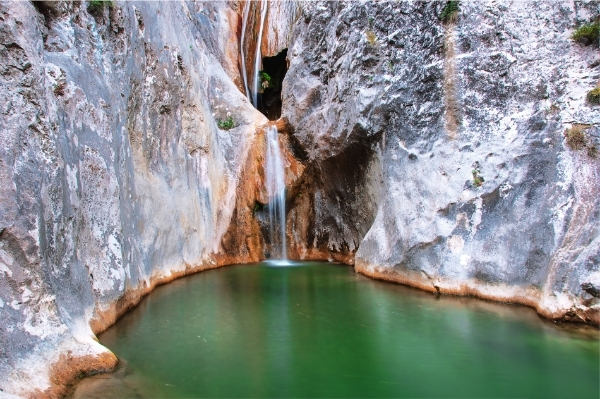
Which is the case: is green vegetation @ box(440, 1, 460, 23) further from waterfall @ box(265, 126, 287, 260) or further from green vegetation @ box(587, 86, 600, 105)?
waterfall @ box(265, 126, 287, 260)

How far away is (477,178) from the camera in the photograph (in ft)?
31.1

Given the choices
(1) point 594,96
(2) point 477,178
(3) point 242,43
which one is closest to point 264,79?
(3) point 242,43

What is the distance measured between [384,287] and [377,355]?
170 inches

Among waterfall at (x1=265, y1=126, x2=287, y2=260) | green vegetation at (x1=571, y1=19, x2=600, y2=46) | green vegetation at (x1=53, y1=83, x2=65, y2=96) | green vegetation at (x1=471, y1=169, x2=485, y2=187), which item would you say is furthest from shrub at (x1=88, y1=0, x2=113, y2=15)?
green vegetation at (x1=571, y1=19, x2=600, y2=46)

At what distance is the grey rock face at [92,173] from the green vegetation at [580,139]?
8913 mm

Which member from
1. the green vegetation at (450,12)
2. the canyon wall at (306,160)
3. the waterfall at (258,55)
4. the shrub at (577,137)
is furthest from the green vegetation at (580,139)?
the waterfall at (258,55)

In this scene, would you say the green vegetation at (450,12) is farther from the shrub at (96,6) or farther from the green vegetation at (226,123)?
the green vegetation at (226,123)

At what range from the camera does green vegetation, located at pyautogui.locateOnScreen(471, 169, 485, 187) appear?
9.40 meters

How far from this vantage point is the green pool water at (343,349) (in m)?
5.13

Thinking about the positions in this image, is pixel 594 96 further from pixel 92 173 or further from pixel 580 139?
pixel 92 173

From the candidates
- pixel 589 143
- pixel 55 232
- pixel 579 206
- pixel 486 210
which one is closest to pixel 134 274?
pixel 55 232

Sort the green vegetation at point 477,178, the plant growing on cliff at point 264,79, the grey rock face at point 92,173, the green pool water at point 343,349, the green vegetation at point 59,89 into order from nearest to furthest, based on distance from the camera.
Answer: the grey rock face at point 92,173 → the green pool water at point 343,349 → the green vegetation at point 59,89 → the green vegetation at point 477,178 → the plant growing on cliff at point 264,79

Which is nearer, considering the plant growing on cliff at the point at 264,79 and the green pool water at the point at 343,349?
the green pool water at the point at 343,349

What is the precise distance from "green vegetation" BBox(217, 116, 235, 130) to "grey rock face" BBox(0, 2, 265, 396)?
146cm
